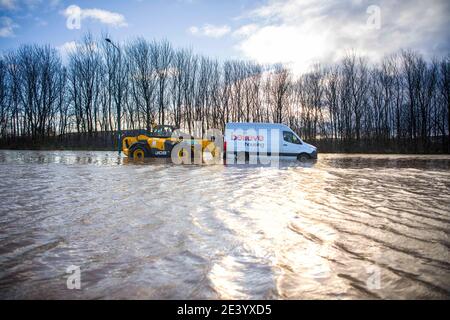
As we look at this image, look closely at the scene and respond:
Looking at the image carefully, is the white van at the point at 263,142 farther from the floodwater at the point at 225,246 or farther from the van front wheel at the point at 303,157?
the floodwater at the point at 225,246

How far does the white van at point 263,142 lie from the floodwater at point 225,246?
409 inches

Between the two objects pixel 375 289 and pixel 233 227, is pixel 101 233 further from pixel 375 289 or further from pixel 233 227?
pixel 375 289

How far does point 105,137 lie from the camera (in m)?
39.8

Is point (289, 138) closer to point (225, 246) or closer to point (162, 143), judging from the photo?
point (162, 143)

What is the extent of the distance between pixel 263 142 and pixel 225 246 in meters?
13.3

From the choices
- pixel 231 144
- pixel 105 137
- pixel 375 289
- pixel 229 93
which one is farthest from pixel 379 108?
pixel 375 289

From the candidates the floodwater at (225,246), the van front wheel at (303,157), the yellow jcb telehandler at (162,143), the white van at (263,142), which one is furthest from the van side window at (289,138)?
the floodwater at (225,246)

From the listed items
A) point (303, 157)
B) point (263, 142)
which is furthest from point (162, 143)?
point (303, 157)

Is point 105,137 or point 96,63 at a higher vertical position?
point 96,63

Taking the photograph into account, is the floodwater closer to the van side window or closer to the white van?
the white van

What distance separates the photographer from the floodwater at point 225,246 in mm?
1828

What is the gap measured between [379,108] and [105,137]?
43.5m

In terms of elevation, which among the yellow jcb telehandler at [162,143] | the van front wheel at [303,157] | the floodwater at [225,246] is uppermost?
the yellow jcb telehandler at [162,143]

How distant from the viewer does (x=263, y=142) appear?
15.5 metres
